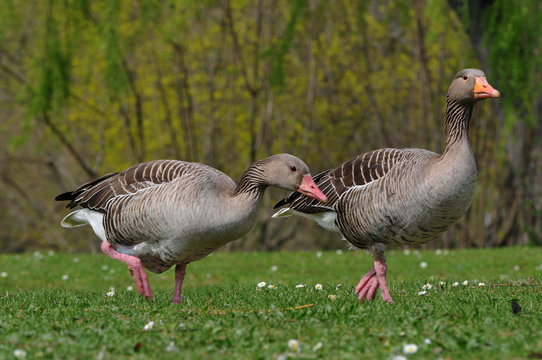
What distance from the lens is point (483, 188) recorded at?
74.8 ft

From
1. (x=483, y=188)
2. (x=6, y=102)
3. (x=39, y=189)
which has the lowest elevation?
(x=39, y=189)

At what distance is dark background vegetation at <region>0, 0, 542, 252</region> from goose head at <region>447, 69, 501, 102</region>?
290 inches

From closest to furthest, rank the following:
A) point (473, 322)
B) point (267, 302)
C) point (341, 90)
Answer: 1. point (473, 322)
2. point (267, 302)
3. point (341, 90)

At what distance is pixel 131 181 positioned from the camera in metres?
8.50

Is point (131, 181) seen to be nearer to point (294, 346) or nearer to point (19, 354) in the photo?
point (19, 354)

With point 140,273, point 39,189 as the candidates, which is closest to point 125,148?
point 39,189

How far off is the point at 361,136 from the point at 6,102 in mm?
12142

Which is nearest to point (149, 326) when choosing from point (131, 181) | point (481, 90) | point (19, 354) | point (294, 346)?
point (19, 354)

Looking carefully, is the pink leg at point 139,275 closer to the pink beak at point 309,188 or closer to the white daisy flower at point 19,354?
the pink beak at point 309,188

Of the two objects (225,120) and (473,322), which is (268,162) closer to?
(473,322)

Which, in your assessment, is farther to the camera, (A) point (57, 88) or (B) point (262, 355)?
(A) point (57, 88)

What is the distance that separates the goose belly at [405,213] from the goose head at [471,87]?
95 centimetres

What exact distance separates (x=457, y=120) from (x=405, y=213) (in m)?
1.24

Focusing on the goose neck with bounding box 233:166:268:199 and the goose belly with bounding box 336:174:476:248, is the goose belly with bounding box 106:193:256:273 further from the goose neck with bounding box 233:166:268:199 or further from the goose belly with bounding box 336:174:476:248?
the goose belly with bounding box 336:174:476:248
